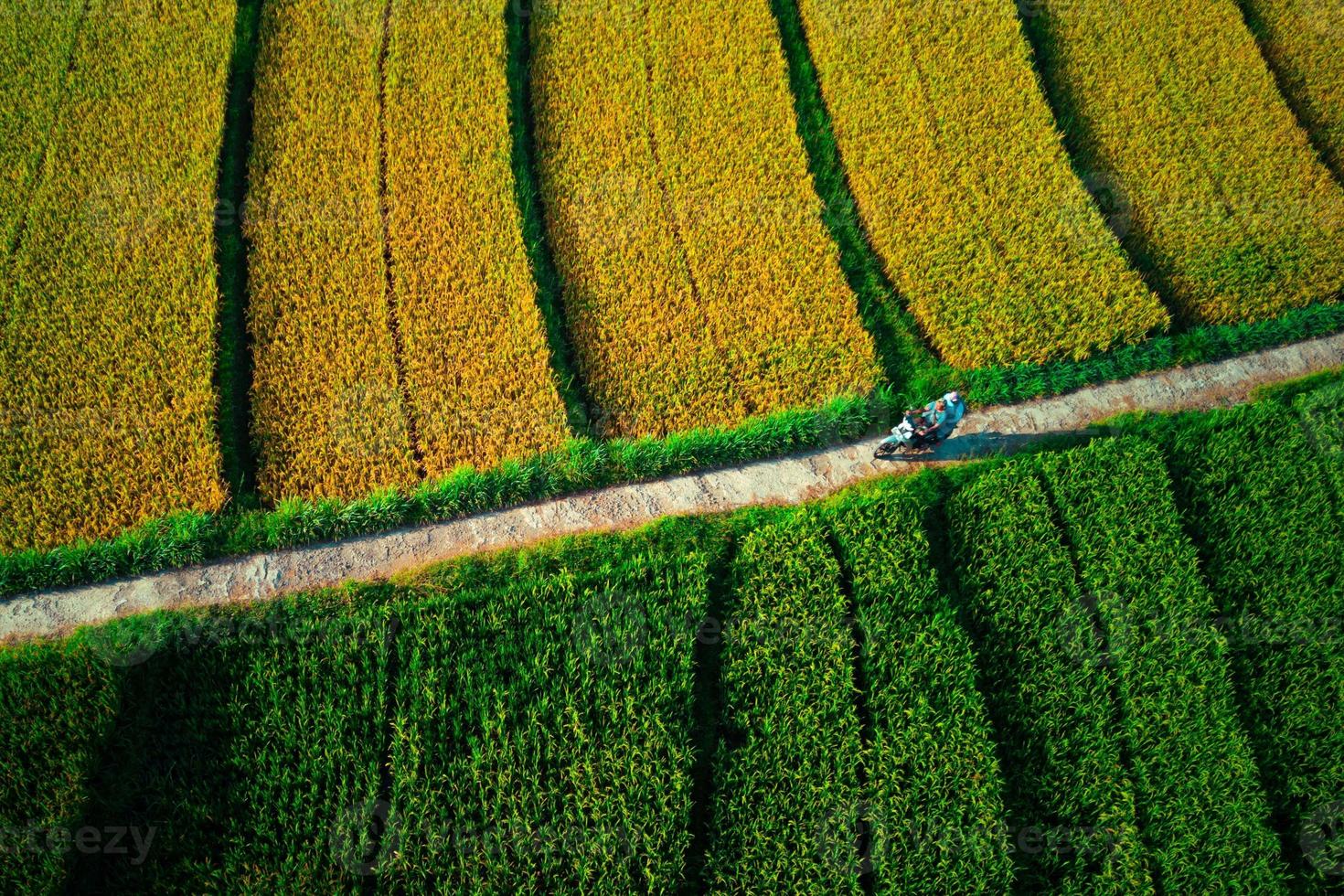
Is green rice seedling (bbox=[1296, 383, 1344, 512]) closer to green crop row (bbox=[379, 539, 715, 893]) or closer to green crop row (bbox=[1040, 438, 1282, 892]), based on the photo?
green crop row (bbox=[1040, 438, 1282, 892])

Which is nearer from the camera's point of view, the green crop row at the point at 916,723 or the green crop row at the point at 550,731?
the green crop row at the point at 550,731

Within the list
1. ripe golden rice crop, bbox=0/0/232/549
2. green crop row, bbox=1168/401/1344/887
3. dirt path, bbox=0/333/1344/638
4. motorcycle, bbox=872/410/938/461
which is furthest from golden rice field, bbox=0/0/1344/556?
green crop row, bbox=1168/401/1344/887

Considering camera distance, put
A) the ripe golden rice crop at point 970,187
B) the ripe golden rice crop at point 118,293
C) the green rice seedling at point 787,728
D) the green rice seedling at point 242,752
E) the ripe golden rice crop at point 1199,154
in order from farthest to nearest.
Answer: the ripe golden rice crop at point 1199,154
the ripe golden rice crop at point 970,187
the ripe golden rice crop at point 118,293
the green rice seedling at point 787,728
the green rice seedling at point 242,752

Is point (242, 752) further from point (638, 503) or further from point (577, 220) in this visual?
point (577, 220)

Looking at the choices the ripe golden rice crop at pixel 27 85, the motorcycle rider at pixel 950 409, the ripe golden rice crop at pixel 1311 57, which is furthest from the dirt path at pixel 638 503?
the ripe golden rice crop at pixel 27 85

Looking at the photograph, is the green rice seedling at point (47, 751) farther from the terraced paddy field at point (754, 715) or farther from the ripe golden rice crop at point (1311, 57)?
the ripe golden rice crop at point (1311, 57)

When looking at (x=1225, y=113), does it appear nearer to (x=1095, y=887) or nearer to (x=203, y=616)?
(x=1095, y=887)

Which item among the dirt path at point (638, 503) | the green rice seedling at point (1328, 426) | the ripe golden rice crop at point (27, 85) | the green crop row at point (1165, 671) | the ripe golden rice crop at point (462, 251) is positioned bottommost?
the green crop row at point (1165, 671)

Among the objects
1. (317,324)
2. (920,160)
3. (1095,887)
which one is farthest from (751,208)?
(1095,887)
